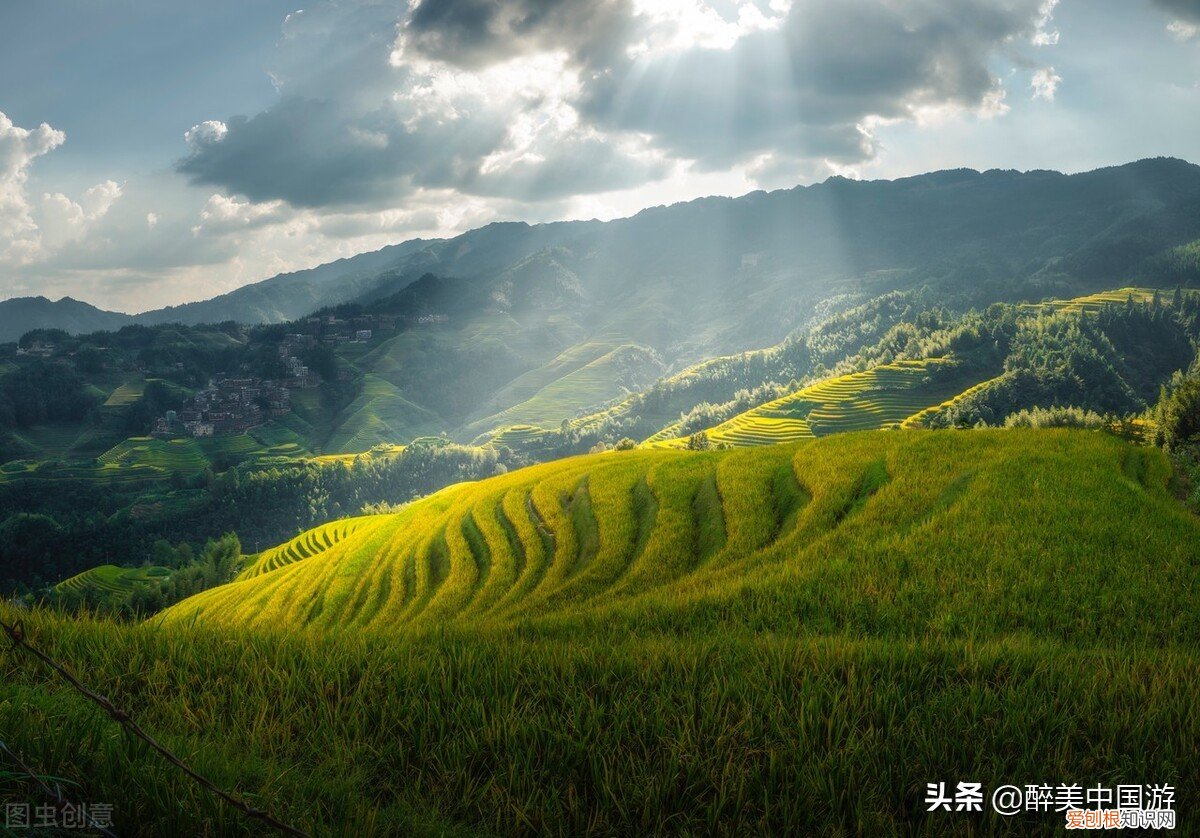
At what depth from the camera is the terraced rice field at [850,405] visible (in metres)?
130

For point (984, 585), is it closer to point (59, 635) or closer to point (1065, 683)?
point (1065, 683)

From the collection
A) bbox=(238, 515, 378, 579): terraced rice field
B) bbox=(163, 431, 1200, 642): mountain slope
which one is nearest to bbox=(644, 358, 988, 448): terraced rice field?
bbox=(238, 515, 378, 579): terraced rice field

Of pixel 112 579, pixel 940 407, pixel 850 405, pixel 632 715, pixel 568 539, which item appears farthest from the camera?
pixel 940 407

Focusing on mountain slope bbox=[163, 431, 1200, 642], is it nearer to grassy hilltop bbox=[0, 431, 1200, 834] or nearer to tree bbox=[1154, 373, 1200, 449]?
grassy hilltop bbox=[0, 431, 1200, 834]

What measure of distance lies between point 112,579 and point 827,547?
13135 centimetres

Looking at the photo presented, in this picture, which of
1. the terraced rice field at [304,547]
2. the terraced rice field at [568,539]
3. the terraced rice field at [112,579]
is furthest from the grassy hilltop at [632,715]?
the terraced rice field at [112,579]

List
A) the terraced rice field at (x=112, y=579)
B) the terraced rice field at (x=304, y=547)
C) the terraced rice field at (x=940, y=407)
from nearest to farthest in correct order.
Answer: the terraced rice field at (x=304, y=547) → the terraced rice field at (x=112, y=579) → the terraced rice field at (x=940, y=407)

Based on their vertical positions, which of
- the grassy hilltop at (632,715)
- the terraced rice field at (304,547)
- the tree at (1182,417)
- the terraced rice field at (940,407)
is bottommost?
the terraced rice field at (304,547)

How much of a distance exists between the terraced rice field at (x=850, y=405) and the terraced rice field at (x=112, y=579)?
95478 mm

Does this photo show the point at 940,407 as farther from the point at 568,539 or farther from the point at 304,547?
the point at 568,539

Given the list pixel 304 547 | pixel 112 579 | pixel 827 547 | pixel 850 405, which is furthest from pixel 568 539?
pixel 850 405

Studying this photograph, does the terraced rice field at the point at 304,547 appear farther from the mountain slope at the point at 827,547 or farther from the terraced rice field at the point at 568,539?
the mountain slope at the point at 827,547

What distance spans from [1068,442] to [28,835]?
23117mm

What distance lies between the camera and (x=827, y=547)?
12.5m
